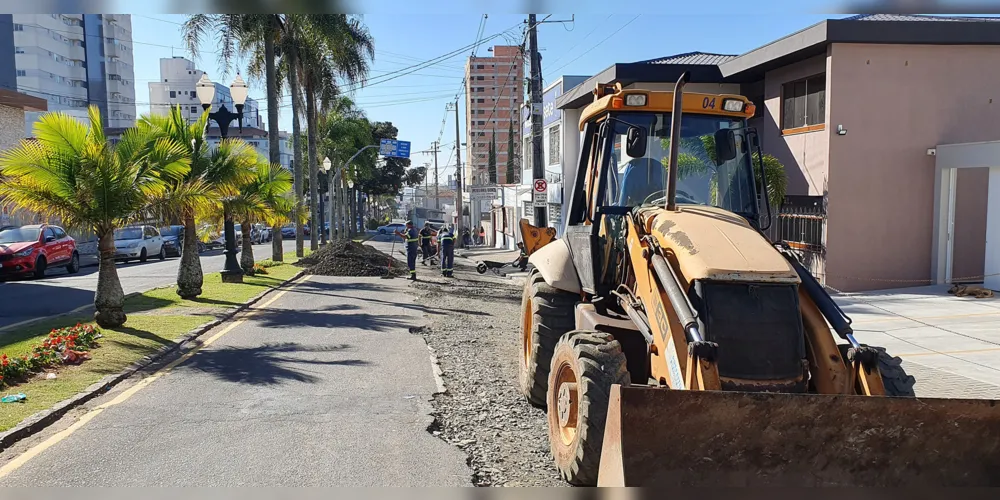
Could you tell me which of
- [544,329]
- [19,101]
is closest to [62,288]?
[19,101]

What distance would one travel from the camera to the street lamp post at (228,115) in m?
16.7

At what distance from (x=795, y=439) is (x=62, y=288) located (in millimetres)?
18957

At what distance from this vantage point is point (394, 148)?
53.4 meters

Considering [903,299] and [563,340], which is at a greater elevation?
[563,340]

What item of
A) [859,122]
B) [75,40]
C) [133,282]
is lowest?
[133,282]

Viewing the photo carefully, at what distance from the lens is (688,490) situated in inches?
155

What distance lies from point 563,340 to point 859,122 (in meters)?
13.1

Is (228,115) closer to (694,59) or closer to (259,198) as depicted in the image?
(259,198)

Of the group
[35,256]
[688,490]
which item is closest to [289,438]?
[688,490]

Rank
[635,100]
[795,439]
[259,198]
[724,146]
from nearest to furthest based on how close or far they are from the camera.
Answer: [795,439] → [724,146] → [635,100] → [259,198]

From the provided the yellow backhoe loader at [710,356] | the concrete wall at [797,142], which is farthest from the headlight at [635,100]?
the concrete wall at [797,142]

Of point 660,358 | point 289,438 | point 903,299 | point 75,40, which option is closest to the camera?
point 660,358

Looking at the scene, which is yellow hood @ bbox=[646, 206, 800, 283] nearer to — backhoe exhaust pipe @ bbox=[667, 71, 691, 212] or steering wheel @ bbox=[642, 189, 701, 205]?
backhoe exhaust pipe @ bbox=[667, 71, 691, 212]

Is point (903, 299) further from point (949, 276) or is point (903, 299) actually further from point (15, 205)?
point (15, 205)
